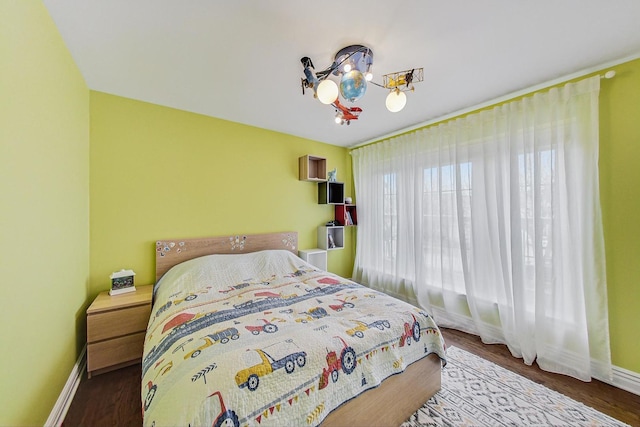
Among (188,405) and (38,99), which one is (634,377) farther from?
(38,99)

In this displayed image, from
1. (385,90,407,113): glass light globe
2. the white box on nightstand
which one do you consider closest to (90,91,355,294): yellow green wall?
the white box on nightstand

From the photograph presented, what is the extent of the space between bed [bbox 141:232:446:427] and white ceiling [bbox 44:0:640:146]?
5.72ft

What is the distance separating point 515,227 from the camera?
219 centimetres

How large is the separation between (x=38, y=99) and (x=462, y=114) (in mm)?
3431

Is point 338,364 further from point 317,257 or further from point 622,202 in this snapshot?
point 622,202

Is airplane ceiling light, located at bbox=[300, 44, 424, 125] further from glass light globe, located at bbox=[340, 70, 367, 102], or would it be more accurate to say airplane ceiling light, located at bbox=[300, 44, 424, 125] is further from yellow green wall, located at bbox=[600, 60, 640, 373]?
yellow green wall, located at bbox=[600, 60, 640, 373]

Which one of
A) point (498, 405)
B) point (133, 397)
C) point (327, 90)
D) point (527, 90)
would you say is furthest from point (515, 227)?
point (133, 397)

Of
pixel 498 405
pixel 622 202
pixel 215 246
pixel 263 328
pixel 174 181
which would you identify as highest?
pixel 174 181

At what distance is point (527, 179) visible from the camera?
2.14m

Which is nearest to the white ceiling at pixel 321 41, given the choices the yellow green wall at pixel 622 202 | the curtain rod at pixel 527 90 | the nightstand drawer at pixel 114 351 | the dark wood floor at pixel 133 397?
the curtain rod at pixel 527 90

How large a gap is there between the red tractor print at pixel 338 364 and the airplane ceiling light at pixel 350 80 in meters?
1.40

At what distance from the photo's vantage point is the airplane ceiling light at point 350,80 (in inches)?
54.7

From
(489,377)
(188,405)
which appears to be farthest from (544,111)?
(188,405)

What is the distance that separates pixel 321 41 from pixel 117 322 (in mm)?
2647
